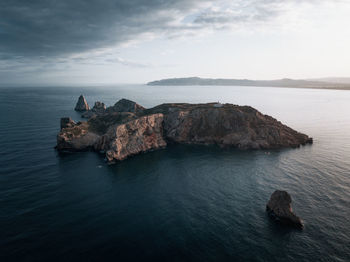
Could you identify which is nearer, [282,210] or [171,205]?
[282,210]

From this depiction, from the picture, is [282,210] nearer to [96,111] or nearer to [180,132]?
[180,132]

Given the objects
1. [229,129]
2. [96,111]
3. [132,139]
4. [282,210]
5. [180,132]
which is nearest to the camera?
[282,210]

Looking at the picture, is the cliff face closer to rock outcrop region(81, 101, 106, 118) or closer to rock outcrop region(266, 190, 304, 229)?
rock outcrop region(266, 190, 304, 229)

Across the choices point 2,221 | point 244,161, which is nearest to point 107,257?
point 2,221

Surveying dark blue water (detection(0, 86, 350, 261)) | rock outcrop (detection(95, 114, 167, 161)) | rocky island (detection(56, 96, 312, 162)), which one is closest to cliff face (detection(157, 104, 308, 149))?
rocky island (detection(56, 96, 312, 162))

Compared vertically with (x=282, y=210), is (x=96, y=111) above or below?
above

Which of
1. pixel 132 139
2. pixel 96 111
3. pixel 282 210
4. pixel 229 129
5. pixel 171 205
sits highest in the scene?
pixel 96 111

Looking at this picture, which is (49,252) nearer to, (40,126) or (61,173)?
(61,173)

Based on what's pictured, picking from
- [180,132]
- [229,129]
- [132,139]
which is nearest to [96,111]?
[180,132]
